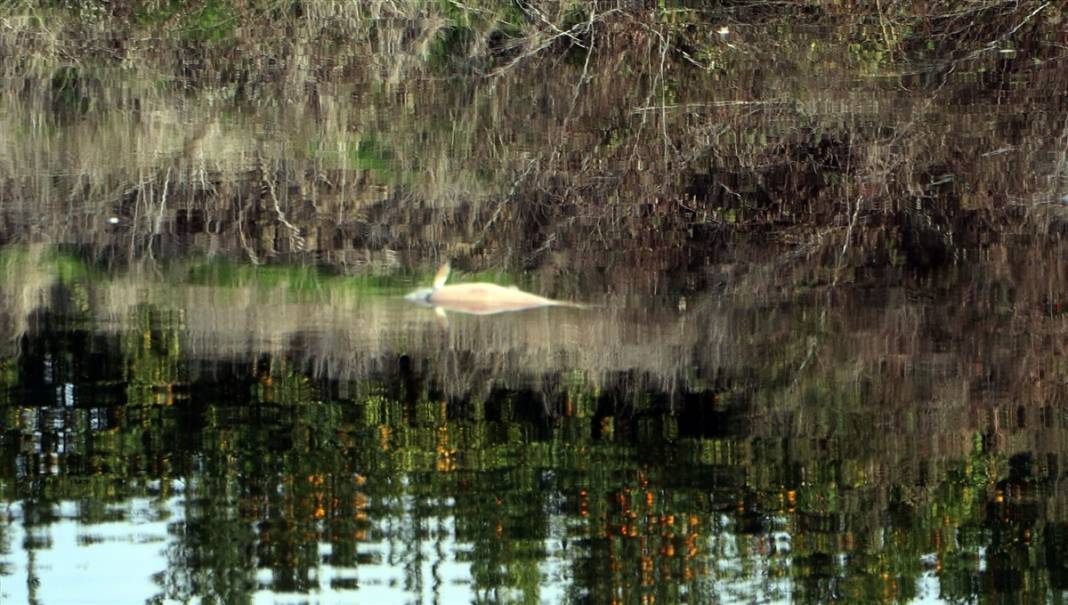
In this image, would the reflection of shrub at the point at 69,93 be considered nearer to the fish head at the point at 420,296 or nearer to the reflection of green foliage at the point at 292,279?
the reflection of green foliage at the point at 292,279

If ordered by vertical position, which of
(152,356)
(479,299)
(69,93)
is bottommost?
(152,356)

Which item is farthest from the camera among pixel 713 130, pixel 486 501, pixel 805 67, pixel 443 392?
pixel 805 67

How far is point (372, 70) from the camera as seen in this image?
1188 centimetres

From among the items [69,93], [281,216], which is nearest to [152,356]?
[281,216]

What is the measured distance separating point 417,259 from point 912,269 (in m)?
2.08

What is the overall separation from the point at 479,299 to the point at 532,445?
1.40 meters

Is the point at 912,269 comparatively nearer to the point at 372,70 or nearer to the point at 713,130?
the point at 713,130

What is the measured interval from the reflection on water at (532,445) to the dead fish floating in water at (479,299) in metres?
0.11

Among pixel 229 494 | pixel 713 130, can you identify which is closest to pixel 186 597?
pixel 229 494

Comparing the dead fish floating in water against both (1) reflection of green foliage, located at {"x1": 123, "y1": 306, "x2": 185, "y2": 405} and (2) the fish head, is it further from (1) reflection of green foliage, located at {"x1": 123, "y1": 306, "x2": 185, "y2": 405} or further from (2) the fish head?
(1) reflection of green foliage, located at {"x1": 123, "y1": 306, "x2": 185, "y2": 405}

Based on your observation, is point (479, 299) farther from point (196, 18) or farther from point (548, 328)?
point (196, 18)

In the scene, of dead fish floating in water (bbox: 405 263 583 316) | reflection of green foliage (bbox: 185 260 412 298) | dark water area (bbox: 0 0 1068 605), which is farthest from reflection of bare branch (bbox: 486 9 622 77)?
dead fish floating in water (bbox: 405 263 583 316)

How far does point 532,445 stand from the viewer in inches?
201

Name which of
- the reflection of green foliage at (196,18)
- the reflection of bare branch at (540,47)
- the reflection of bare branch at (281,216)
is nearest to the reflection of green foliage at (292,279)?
the reflection of bare branch at (281,216)
